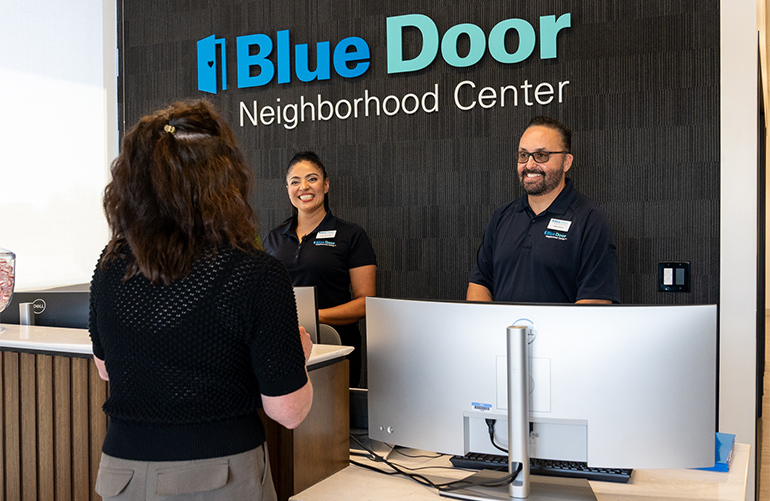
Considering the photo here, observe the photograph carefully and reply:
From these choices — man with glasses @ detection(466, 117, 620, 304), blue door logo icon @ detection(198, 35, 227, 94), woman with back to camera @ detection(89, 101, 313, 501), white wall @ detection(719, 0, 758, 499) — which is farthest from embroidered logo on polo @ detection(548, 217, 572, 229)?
blue door logo icon @ detection(198, 35, 227, 94)

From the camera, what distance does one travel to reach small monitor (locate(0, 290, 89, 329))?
266cm

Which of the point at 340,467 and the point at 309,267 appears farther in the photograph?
the point at 309,267

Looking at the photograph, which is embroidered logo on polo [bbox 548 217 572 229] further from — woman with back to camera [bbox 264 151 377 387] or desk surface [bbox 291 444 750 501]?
desk surface [bbox 291 444 750 501]

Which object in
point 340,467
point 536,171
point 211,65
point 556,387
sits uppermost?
point 211,65

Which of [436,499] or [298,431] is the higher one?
[298,431]

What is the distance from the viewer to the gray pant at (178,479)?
1386 millimetres

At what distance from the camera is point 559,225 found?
2.99 metres

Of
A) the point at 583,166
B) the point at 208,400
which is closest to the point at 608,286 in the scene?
the point at 583,166

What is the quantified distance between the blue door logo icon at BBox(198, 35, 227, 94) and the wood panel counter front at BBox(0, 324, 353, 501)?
265 centimetres

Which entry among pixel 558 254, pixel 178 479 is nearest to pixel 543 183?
pixel 558 254

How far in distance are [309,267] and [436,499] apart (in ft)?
6.35

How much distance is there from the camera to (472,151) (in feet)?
12.9

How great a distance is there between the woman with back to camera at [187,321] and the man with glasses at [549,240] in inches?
69.1

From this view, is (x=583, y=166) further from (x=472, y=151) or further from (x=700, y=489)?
(x=700, y=489)
